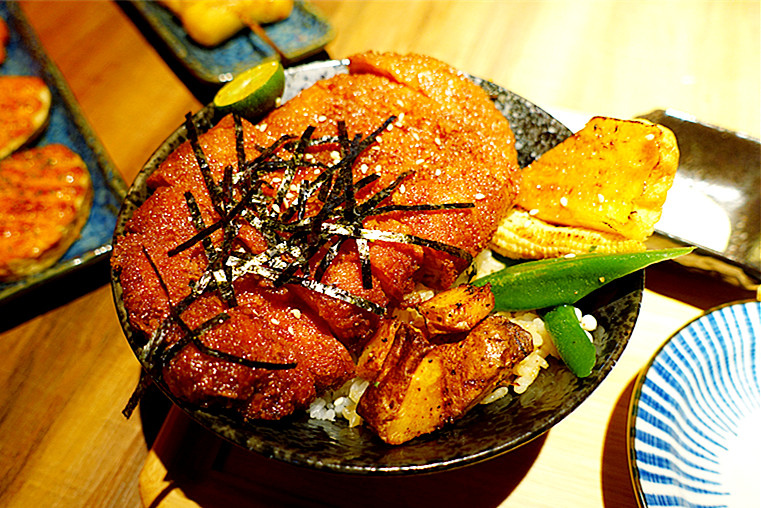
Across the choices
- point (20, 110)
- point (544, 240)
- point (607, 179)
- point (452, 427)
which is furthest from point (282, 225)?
point (20, 110)

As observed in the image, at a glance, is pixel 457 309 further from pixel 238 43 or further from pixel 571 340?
pixel 238 43

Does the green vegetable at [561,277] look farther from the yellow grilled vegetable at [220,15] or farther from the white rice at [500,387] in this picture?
the yellow grilled vegetable at [220,15]

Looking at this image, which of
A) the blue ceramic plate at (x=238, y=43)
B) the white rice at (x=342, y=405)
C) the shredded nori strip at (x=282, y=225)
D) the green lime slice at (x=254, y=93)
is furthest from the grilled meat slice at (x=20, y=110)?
the white rice at (x=342, y=405)

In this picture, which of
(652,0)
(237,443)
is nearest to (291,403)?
(237,443)

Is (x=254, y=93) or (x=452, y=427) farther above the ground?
(x=254, y=93)

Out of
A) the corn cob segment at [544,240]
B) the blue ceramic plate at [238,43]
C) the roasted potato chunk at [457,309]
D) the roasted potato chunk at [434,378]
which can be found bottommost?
the roasted potato chunk at [434,378]
